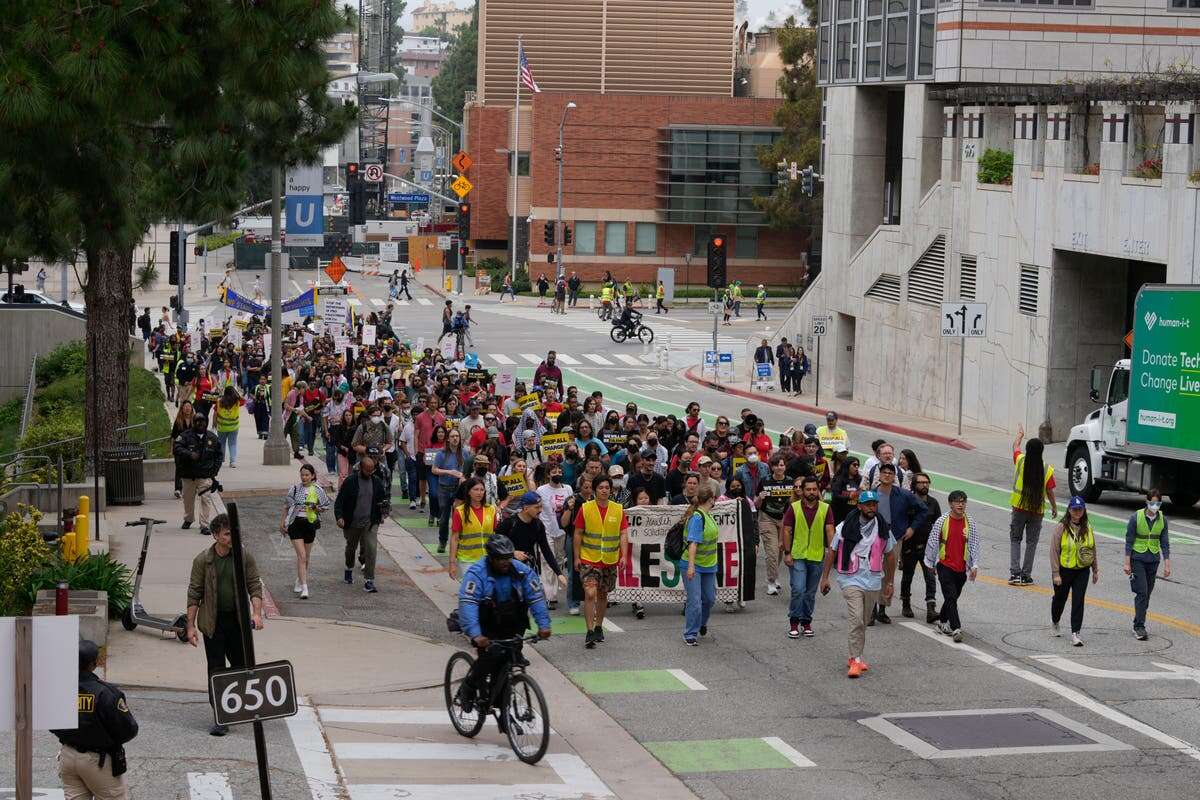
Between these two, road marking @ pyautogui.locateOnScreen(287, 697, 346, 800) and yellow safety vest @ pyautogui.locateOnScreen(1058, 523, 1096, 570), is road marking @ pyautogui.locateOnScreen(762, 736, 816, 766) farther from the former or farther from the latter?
yellow safety vest @ pyautogui.locateOnScreen(1058, 523, 1096, 570)

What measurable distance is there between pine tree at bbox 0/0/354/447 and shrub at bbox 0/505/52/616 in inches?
109

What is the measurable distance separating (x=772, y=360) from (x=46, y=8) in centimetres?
3856

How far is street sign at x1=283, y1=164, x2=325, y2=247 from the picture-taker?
120 feet

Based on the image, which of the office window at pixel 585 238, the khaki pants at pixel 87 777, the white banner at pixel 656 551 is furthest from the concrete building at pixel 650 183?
the khaki pants at pixel 87 777

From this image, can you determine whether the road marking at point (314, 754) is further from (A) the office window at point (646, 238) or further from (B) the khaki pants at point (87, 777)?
(A) the office window at point (646, 238)

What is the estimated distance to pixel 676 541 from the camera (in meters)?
16.8

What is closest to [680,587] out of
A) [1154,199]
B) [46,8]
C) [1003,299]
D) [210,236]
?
[46,8]

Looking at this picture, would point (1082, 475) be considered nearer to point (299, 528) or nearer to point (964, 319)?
point (964, 319)

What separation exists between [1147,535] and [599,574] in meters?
5.59

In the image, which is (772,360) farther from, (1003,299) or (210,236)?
(210,236)

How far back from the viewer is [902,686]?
1528 centimetres

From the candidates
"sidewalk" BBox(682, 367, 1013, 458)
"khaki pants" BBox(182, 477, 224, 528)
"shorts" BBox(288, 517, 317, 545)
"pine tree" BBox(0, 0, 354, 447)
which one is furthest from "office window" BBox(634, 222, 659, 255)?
"shorts" BBox(288, 517, 317, 545)

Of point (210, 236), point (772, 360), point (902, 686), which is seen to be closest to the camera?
point (902, 686)

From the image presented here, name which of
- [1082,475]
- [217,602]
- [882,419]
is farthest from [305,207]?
[217,602]
